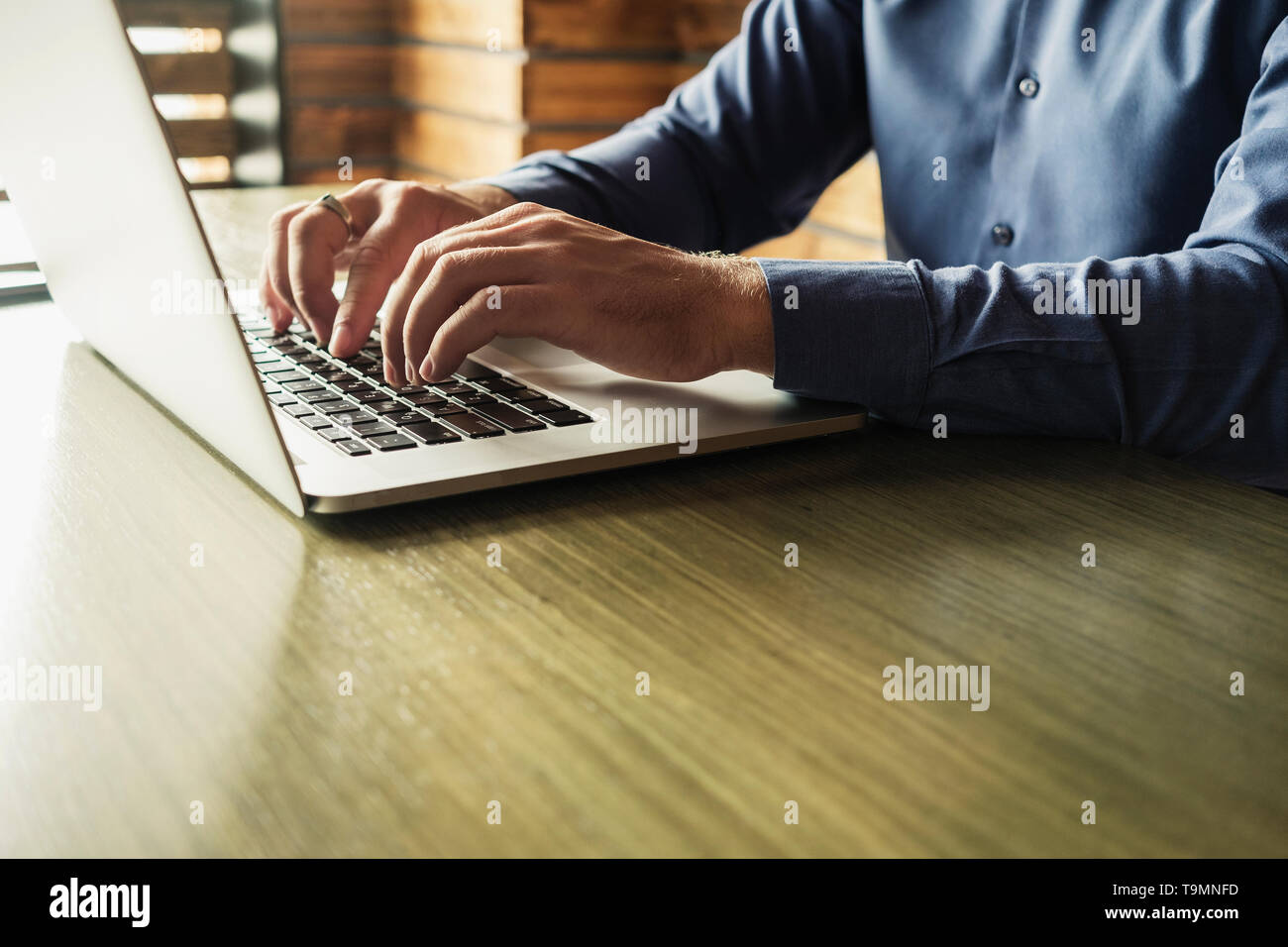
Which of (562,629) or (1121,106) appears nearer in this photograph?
(562,629)

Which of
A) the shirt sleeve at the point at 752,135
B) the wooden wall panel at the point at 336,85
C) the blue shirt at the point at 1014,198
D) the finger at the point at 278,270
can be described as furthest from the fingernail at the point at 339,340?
the wooden wall panel at the point at 336,85

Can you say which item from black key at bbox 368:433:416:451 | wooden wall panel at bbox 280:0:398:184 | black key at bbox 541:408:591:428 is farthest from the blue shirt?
wooden wall panel at bbox 280:0:398:184

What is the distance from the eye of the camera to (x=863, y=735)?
1.39 feet

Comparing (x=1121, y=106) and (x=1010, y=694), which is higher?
(x=1121, y=106)

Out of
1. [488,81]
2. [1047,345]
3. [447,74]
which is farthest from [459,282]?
[447,74]

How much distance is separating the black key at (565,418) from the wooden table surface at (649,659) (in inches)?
2.2

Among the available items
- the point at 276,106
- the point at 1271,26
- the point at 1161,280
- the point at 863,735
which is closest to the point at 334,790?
the point at 863,735

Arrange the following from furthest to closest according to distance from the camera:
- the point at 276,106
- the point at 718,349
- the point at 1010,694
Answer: the point at 276,106, the point at 718,349, the point at 1010,694

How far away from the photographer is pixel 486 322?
27.9 inches

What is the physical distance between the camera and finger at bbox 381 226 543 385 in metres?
0.73

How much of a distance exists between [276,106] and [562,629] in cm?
317

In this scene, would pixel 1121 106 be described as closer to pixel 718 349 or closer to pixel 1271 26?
pixel 1271 26

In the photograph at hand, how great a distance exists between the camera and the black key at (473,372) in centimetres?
80

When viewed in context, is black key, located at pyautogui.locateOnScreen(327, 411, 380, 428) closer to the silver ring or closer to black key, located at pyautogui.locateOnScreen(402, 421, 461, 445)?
black key, located at pyautogui.locateOnScreen(402, 421, 461, 445)
